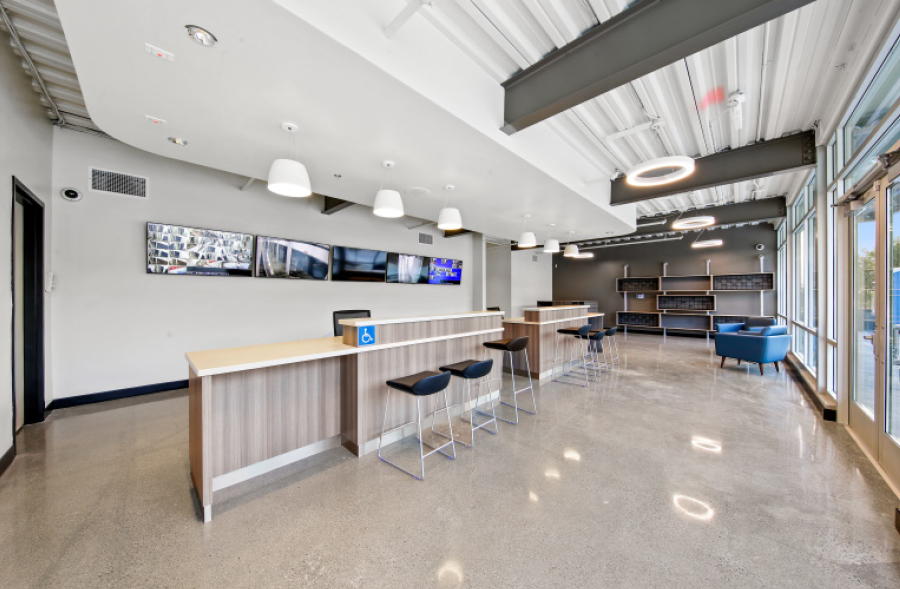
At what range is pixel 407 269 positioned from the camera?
689 centimetres

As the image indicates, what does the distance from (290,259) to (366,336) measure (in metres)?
3.17

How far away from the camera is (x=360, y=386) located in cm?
275

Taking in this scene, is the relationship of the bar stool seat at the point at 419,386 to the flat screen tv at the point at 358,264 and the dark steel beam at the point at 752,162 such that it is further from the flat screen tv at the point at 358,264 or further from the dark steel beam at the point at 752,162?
the dark steel beam at the point at 752,162

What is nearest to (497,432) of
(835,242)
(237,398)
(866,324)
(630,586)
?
(630,586)

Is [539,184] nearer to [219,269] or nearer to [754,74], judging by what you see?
[754,74]

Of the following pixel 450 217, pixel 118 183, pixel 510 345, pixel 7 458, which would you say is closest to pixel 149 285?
pixel 118 183

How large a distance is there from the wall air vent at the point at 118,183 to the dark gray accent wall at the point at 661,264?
1160 cm

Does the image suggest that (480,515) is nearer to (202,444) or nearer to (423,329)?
(423,329)

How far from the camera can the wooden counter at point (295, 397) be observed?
217cm

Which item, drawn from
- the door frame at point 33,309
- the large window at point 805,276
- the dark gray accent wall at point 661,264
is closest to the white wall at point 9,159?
the door frame at point 33,309

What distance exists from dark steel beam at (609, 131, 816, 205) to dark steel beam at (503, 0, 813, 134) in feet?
10.1

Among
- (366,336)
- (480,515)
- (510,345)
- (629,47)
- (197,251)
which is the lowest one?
(480,515)

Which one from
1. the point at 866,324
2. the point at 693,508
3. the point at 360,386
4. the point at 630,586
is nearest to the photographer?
the point at 630,586

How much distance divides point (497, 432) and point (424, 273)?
4.48m
